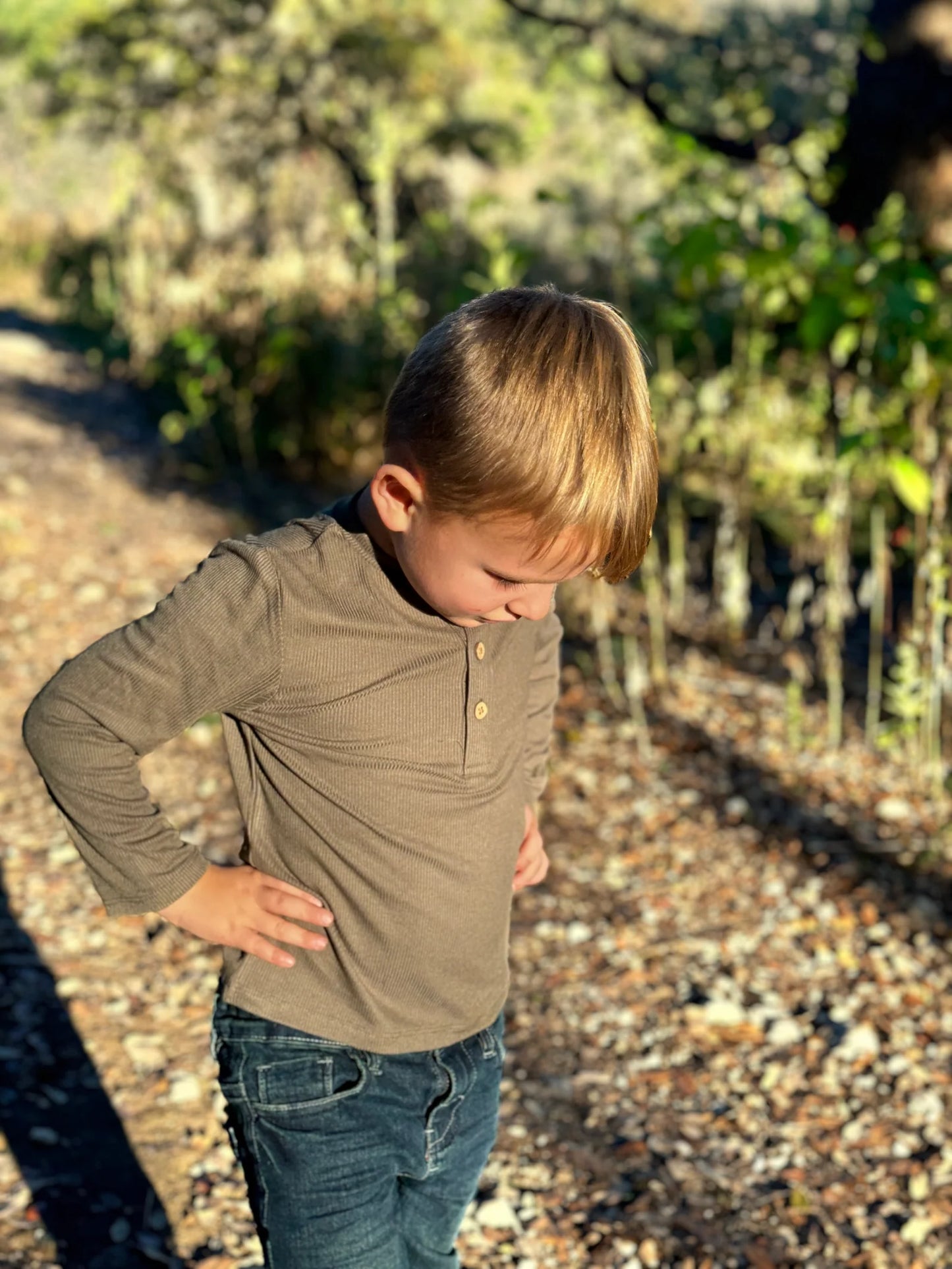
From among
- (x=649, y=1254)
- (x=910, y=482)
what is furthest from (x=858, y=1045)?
(x=910, y=482)

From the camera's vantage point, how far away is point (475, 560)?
141 cm

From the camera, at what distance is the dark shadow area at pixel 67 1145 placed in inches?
92.7

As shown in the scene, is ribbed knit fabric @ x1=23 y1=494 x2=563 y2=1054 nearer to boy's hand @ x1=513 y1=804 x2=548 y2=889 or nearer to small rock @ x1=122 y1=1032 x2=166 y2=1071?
boy's hand @ x1=513 y1=804 x2=548 y2=889

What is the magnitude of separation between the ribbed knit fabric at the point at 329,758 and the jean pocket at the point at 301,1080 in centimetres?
3

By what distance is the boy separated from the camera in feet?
4.52

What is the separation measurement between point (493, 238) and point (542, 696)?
273cm

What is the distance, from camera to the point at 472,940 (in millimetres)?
1635

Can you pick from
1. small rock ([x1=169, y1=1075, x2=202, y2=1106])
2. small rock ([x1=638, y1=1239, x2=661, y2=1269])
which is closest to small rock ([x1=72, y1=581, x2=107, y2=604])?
small rock ([x1=169, y1=1075, x2=202, y2=1106])

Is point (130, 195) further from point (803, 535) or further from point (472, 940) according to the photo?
point (472, 940)

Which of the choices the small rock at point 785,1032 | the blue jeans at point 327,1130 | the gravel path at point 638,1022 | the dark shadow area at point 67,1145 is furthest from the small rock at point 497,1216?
the blue jeans at point 327,1130

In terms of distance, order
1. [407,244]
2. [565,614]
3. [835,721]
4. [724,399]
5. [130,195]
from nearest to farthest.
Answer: [835,721] < [724,399] < [565,614] < [407,244] < [130,195]

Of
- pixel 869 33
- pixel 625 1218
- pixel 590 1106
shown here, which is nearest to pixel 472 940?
pixel 625 1218

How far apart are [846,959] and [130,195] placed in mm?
8848

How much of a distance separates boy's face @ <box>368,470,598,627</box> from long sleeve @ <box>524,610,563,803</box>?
1.24ft
